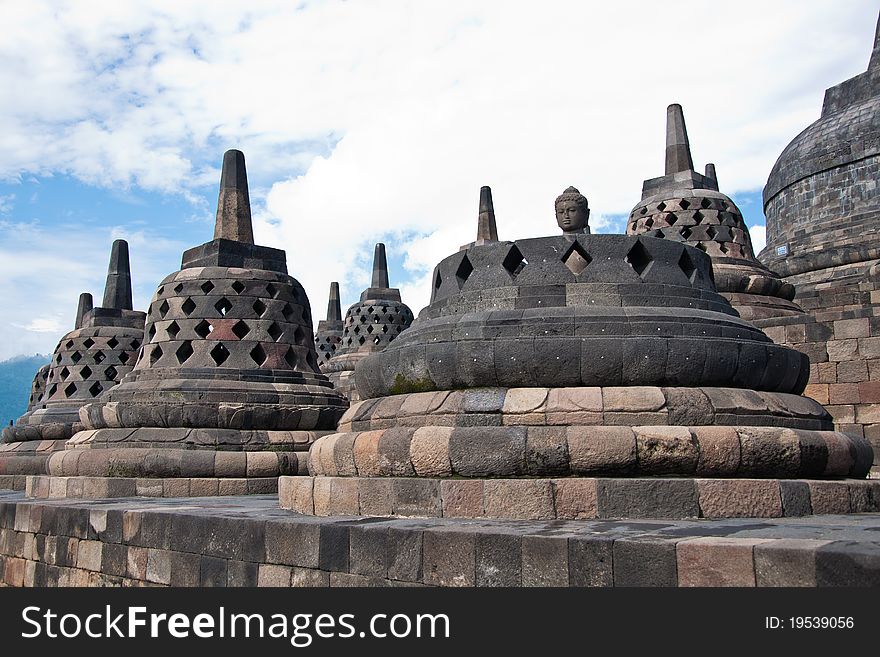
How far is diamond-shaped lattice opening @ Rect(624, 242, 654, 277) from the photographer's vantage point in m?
6.00

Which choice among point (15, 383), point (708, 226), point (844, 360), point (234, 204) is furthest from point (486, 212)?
point (15, 383)

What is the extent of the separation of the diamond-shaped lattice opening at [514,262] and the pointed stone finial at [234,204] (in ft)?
18.3

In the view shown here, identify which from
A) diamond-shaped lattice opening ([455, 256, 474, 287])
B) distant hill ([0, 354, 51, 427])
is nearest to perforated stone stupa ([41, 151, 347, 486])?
diamond-shaped lattice opening ([455, 256, 474, 287])

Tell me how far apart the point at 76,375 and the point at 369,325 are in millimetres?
10639

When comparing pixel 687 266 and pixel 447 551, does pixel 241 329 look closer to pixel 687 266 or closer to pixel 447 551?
pixel 687 266

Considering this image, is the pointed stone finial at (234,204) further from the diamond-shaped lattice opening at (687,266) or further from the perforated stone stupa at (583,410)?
the diamond-shaped lattice opening at (687,266)

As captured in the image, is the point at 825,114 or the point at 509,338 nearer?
the point at 509,338

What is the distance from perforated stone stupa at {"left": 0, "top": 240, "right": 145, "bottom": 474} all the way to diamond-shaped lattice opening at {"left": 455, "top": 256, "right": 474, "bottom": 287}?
925 cm

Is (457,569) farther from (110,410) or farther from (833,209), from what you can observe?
(833,209)

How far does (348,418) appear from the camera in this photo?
6.24m

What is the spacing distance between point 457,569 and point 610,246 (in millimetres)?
2941

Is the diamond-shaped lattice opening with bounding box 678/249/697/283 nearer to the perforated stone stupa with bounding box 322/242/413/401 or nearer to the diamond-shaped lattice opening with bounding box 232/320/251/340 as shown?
the diamond-shaped lattice opening with bounding box 232/320/251/340

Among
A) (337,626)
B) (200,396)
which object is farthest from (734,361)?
(200,396)

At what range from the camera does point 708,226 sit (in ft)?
43.7
